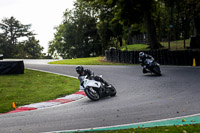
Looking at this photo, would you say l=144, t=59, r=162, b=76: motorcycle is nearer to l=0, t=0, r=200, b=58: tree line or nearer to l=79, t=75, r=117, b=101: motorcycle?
l=79, t=75, r=117, b=101: motorcycle

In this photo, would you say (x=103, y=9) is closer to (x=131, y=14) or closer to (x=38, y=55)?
(x=131, y=14)

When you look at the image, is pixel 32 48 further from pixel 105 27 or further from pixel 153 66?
pixel 153 66

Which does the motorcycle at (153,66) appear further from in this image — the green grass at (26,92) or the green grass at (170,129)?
the green grass at (170,129)

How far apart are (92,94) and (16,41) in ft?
253

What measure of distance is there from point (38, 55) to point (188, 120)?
3473 inches

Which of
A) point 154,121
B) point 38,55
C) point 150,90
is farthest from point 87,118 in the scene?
point 38,55

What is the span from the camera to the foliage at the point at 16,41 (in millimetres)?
79125

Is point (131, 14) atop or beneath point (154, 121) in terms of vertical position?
atop

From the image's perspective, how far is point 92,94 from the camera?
1142cm

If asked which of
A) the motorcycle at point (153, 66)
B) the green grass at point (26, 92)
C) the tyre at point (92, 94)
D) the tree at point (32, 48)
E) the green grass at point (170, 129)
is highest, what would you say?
the tree at point (32, 48)

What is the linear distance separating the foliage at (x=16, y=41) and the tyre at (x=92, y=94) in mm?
68115

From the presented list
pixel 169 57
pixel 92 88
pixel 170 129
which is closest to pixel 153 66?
pixel 169 57

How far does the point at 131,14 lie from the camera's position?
33.1 meters

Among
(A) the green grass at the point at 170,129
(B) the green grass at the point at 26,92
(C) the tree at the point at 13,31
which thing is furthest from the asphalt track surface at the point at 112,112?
(C) the tree at the point at 13,31
